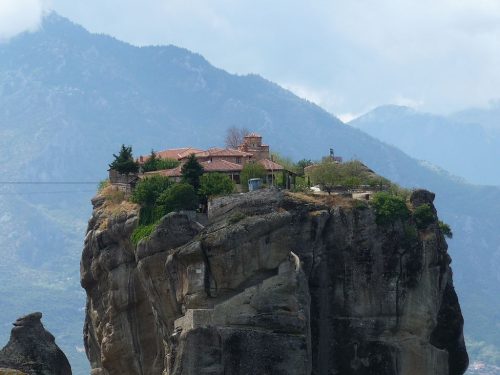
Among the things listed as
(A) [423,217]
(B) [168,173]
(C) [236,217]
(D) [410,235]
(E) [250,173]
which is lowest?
(D) [410,235]

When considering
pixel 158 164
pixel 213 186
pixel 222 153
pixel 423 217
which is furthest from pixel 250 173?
pixel 423 217

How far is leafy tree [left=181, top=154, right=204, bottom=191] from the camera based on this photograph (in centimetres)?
8850

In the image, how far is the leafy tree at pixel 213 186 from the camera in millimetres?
85875

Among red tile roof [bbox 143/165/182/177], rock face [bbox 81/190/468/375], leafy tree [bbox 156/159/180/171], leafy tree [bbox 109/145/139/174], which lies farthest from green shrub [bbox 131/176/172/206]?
leafy tree [bbox 109/145/139/174]

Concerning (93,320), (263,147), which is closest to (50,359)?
(93,320)

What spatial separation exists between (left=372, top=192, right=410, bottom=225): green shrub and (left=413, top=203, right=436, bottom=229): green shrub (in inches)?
38.6

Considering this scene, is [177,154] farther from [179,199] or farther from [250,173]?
[179,199]

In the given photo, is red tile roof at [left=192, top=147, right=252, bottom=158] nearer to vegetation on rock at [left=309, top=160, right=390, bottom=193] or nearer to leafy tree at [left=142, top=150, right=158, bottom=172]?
leafy tree at [left=142, top=150, right=158, bottom=172]

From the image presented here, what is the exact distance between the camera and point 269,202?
8050cm

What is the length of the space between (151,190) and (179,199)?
3722mm

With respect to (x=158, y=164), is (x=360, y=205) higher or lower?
lower

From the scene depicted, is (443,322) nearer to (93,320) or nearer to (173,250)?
(173,250)

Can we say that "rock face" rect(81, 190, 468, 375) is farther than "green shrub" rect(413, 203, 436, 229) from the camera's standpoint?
No

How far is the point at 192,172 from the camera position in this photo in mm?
89125
